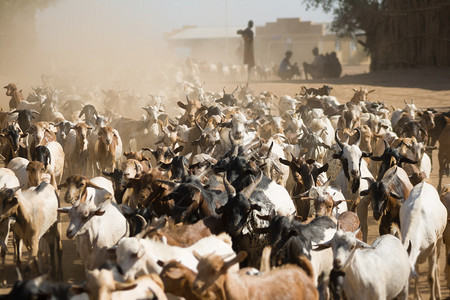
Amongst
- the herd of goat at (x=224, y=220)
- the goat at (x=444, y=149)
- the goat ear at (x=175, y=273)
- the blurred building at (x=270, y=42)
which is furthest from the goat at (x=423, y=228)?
the blurred building at (x=270, y=42)

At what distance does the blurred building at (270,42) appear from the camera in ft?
210

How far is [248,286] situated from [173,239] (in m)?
1.51

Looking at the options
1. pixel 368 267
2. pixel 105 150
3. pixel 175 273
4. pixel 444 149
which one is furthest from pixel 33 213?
pixel 444 149

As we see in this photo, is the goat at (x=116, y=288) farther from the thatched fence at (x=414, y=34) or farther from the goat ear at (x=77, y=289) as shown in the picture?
the thatched fence at (x=414, y=34)

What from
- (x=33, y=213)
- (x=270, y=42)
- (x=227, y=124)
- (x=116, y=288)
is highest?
(x=270, y=42)

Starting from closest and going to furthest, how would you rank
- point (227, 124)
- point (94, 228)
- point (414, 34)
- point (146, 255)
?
point (146, 255) < point (94, 228) < point (227, 124) < point (414, 34)

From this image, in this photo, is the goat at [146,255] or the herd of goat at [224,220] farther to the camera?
the goat at [146,255]

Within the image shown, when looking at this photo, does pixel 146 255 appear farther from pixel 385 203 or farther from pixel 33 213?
pixel 385 203

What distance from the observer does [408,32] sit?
3122 centimetres

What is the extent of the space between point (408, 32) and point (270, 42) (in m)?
33.7

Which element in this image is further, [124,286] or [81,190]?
[81,190]

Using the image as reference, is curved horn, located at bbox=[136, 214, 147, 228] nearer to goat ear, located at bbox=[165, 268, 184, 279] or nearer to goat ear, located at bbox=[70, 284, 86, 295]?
goat ear, located at bbox=[165, 268, 184, 279]

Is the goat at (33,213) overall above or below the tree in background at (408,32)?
below

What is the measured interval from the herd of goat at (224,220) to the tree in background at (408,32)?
17657 millimetres
